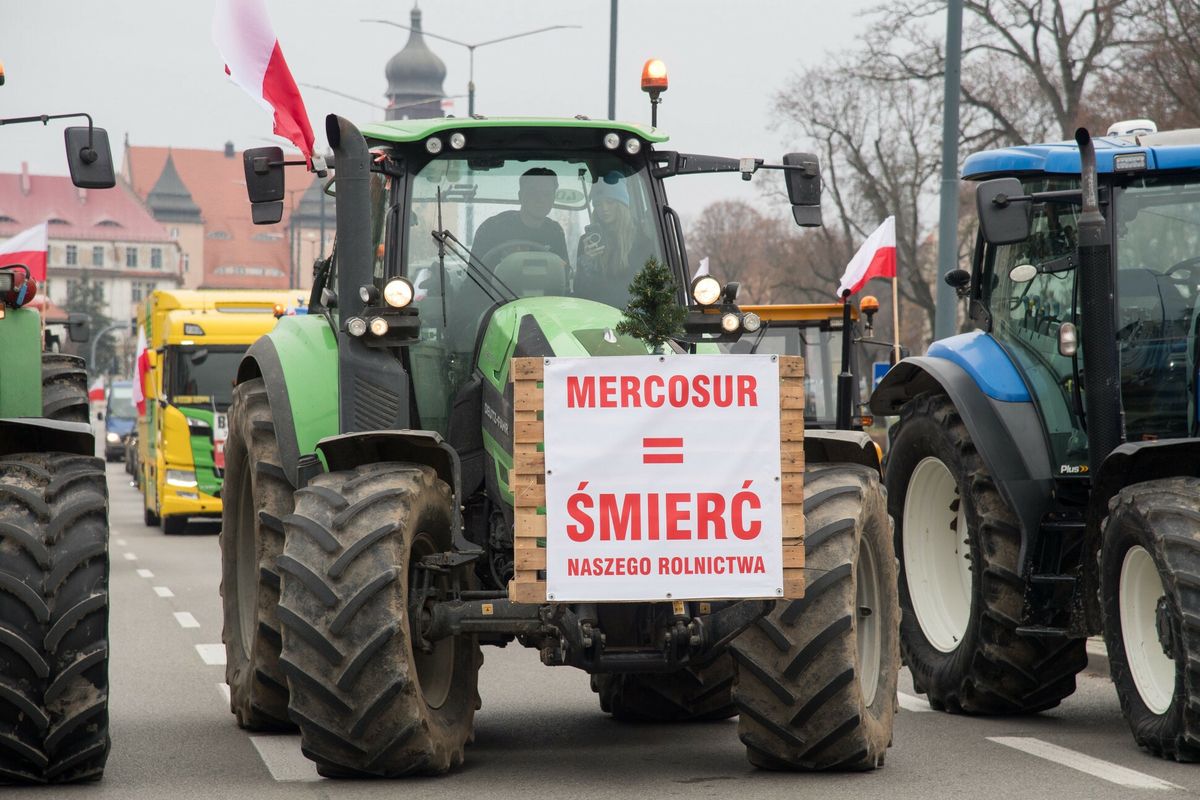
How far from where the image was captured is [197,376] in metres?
27.2

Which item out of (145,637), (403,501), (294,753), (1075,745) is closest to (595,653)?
(403,501)

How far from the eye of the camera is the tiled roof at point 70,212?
156 metres

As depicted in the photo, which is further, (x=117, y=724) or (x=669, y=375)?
(x=117, y=724)

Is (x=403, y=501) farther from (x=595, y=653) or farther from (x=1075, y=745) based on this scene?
(x=1075, y=745)

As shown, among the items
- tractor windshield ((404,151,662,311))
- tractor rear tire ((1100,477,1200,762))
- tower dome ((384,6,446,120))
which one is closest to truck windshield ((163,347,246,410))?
tractor windshield ((404,151,662,311))

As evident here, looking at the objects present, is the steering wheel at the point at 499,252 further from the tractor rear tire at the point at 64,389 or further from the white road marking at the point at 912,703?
the white road marking at the point at 912,703

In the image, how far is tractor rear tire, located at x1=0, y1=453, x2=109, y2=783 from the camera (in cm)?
692

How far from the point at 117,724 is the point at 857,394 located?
11.8 metres

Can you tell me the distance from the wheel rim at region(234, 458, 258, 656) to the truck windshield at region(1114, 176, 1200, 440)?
4003 mm

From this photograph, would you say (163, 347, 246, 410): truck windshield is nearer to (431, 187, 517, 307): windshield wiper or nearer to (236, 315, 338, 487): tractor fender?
(236, 315, 338, 487): tractor fender

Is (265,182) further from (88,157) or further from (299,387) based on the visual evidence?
(88,157)

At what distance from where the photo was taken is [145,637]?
13.7 metres

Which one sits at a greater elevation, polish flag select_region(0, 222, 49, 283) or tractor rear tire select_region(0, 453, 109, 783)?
polish flag select_region(0, 222, 49, 283)

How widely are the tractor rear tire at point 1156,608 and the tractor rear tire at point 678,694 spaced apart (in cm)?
175
